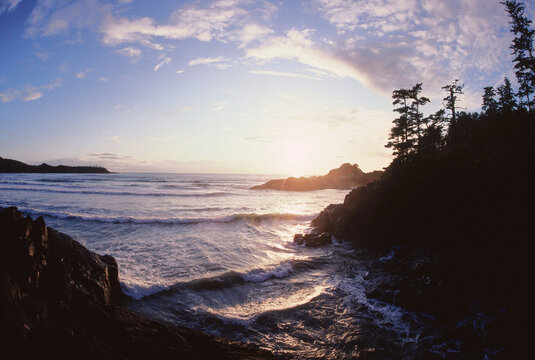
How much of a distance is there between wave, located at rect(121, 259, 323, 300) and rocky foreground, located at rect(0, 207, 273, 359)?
11.1 feet

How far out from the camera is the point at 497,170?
13.6 metres

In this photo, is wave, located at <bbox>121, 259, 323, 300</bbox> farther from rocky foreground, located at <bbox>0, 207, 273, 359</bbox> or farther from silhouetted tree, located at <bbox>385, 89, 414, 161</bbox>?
silhouetted tree, located at <bbox>385, 89, 414, 161</bbox>

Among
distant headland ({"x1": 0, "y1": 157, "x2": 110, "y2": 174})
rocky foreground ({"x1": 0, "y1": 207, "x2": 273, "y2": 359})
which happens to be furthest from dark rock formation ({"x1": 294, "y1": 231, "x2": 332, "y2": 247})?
distant headland ({"x1": 0, "y1": 157, "x2": 110, "y2": 174})

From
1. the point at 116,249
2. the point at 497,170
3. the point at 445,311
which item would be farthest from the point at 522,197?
the point at 116,249

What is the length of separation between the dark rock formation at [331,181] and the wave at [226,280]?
53.1 m

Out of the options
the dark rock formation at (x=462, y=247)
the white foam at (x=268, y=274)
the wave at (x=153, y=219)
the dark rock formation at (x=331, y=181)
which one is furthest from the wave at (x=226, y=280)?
the dark rock formation at (x=331, y=181)

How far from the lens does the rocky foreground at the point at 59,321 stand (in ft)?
13.9

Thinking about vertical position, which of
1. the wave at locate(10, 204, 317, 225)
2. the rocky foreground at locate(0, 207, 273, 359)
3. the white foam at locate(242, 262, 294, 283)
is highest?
the rocky foreground at locate(0, 207, 273, 359)

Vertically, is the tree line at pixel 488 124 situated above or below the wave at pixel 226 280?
above

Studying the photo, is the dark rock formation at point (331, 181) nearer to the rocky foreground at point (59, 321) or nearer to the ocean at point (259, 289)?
the ocean at point (259, 289)

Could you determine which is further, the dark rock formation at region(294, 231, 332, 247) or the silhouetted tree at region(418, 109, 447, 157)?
the silhouetted tree at region(418, 109, 447, 157)

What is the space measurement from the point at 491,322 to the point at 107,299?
10.9 metres

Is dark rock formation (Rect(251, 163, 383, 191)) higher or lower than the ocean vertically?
higher

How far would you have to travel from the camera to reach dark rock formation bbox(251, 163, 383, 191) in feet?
224
